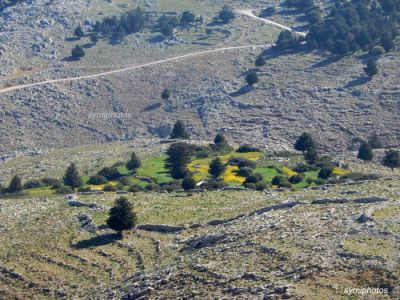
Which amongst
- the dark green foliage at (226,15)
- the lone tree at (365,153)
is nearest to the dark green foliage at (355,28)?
the dark green foliage at (226,15)

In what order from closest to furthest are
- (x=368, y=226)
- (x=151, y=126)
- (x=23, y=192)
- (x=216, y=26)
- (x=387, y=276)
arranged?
(x=387, y=276) < (x=368, y=226) < (x=23, y=192) < (x=151, y=126) < (x=216, y=26)

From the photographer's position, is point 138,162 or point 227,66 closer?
point 138,162

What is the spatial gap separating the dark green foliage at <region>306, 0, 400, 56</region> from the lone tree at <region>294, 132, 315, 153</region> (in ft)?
89.6

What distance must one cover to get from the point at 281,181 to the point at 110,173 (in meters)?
16.2

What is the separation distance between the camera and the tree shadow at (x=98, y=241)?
54.2 m

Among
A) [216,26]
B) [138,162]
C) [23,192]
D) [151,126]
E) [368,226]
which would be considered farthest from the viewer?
[216,26]

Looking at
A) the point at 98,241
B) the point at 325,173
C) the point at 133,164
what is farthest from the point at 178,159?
the point at 98,241

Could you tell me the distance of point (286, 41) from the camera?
120 metres

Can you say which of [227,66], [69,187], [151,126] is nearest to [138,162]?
[69,187]

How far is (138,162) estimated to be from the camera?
8325 cm

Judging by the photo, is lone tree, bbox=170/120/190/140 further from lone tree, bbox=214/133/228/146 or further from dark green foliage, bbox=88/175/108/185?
dark green foliage, bbox=88/175/108/185

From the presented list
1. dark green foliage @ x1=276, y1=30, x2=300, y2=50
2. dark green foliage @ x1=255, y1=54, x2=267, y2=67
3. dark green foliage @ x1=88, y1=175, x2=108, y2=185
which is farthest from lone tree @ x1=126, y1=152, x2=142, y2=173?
dark green foliage @ x1=276, y1=30, x2=300, y2=50

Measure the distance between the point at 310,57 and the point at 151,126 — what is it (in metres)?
23.5

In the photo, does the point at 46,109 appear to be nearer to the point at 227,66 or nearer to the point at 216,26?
the point at 227,66
